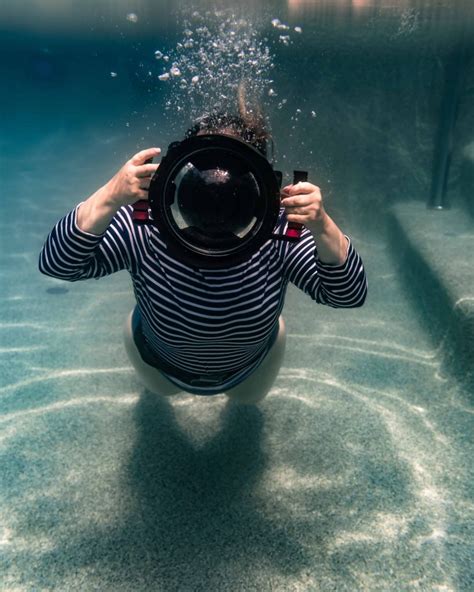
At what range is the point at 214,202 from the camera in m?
1.41

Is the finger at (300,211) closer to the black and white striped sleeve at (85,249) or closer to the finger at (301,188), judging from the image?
the finger at (301,188)

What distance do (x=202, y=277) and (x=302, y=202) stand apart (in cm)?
49

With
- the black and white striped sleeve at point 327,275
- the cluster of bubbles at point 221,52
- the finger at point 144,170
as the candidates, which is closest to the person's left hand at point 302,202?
the black and white striped sleeve at point 327,275

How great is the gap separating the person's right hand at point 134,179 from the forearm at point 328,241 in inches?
21.2

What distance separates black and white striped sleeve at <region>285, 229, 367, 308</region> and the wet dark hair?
406 millimetres

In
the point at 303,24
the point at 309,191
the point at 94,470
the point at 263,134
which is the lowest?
the point at 94,470

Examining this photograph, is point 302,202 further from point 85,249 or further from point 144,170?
point 85,249

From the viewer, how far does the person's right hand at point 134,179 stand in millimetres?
1400

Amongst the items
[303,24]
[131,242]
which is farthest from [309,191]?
[303,24]

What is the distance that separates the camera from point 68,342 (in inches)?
164

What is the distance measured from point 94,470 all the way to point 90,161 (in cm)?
1226

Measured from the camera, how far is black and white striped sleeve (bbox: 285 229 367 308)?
1666mm

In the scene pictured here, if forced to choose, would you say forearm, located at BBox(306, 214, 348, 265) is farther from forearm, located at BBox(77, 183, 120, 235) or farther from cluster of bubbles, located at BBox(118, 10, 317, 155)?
cluster of bubbles, located at BBox(118, 10, 317, 155)

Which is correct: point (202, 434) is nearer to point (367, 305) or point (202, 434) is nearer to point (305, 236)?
point (305, 236)
